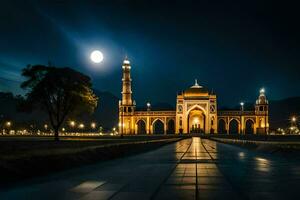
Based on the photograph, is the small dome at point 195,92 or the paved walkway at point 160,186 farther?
the small dome at point 195,92

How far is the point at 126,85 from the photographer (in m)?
161

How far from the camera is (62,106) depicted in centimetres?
7531

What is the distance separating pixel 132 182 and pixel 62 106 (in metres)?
58.3

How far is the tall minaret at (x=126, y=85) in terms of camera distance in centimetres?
16075

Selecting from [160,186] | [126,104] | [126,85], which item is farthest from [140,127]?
[160,186]

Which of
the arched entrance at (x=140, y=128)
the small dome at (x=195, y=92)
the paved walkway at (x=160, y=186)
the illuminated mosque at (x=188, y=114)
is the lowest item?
the paved walkway at (x=160, y=186)

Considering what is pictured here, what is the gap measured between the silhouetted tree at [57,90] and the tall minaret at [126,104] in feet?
278

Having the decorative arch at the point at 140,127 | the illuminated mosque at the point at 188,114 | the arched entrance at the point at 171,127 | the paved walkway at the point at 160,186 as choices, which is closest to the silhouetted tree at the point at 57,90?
the paved walkway at the point at 160,186

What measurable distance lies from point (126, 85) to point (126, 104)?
6389mm

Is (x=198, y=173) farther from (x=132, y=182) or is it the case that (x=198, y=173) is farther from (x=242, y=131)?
(x=242, y=131)

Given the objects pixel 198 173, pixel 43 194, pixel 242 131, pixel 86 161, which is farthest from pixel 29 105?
pixel 242 131

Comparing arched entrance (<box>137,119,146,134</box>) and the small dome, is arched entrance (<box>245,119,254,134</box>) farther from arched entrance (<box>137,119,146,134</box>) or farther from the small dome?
arched entrance (<box>137,119,146,134</box>)

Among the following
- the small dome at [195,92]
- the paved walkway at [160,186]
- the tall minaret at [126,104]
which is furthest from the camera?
the small dome at [195,92]

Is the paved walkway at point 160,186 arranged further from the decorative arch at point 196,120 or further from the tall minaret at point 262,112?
the decorative arch at point 196,120
